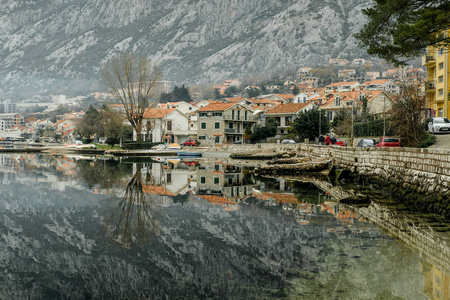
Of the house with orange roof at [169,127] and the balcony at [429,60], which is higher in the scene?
the balcony at [429,60]

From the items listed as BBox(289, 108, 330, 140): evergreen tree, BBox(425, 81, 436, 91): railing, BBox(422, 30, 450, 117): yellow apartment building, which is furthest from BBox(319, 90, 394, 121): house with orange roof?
Answer: BBox(425, 81, 436, 91): railing

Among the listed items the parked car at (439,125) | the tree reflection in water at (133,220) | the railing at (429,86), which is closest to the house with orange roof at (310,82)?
the railing at (429,86)

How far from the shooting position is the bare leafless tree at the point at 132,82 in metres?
64.1

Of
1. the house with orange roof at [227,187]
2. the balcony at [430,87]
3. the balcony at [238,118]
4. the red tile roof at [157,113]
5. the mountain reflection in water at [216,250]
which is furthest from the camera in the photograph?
the red tile roof at [157,113]

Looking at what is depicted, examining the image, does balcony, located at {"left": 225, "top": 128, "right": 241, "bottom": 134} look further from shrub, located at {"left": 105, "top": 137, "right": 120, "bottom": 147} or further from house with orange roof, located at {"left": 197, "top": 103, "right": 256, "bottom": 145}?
shrub, located at {"left": 105, "top": 137, "right": 120, "bottom": 147}

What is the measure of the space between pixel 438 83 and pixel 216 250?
44.3m

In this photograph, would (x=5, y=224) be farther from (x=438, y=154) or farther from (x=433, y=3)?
(x=433, y=3)

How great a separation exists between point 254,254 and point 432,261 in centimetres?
364

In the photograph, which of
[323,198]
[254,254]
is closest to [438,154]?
[323,198]

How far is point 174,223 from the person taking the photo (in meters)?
13.0

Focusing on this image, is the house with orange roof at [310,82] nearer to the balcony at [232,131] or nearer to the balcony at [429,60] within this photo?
the balcony at [232,131]

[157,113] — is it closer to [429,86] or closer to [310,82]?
[429,86]

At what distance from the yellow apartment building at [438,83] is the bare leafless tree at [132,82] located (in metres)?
36.5

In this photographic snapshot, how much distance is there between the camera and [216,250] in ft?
33.0
